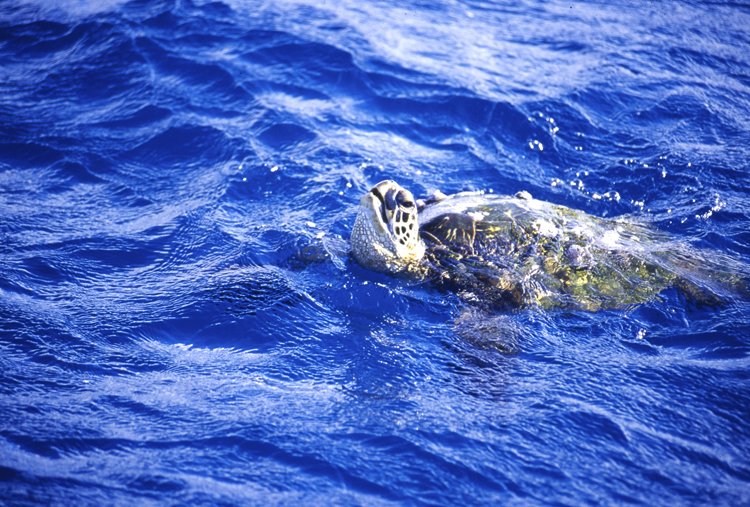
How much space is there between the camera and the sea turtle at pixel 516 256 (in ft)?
14.5

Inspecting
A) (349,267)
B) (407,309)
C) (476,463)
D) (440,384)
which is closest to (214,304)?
(349,267)

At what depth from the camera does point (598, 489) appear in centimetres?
294

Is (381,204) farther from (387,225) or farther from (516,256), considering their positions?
(516,256)

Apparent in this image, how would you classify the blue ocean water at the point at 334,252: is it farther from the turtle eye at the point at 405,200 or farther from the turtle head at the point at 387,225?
the turtle eye at the point at 405,200

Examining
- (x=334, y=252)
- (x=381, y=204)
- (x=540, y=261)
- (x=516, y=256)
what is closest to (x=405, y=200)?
(x=381, y=204)

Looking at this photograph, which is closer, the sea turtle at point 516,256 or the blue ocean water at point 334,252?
the blue ocean water at point 334,252

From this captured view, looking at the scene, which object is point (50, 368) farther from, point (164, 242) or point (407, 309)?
point (407, 309)

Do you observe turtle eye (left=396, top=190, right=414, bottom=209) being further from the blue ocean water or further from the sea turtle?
the blue ocean water

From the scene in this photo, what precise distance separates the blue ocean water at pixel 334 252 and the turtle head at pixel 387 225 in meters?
0.31

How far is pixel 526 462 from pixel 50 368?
306cm

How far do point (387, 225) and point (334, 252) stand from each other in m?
0.75

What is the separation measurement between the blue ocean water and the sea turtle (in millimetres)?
182

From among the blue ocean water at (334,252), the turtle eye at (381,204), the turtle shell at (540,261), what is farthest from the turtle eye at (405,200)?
the blue ocean water at (334,252)

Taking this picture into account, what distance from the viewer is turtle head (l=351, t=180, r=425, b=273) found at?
4.36 metres
